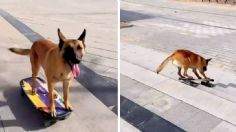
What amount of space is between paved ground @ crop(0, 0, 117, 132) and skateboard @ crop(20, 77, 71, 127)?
0.45 feet

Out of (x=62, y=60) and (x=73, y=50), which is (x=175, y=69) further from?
(x=73, y=50)

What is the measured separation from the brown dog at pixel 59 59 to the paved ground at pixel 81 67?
441 millimetres

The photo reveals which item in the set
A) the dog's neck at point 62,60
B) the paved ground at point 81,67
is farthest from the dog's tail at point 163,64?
the dog's neck at point 62,60

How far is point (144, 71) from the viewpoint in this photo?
314 inches

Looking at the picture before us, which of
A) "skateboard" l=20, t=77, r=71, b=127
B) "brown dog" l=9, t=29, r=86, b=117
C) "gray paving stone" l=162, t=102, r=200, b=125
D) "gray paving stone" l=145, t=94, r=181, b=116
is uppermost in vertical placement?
"brown dog" l=9, t=29, r=86, b=117

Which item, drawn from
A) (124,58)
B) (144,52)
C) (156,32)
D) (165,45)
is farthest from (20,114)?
(156,32)

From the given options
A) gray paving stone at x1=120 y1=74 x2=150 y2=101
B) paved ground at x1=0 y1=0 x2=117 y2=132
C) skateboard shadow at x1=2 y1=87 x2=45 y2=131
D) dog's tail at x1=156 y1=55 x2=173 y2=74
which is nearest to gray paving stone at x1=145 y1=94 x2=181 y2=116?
gray paving stone at x1=120 y1=74 x2=150 y2=101

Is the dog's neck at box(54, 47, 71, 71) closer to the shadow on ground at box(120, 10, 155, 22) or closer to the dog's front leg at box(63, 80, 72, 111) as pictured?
the dog's front leg at box(63, 80, 72, 111)

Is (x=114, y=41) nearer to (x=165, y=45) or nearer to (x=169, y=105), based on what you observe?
(x=165, y=45)

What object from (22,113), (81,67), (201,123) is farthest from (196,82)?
(22,113)

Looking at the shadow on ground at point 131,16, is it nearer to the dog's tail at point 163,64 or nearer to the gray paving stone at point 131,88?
the dog's tail at point 163,64

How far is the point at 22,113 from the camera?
5.53 metres

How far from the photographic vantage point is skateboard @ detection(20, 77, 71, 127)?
5.15m

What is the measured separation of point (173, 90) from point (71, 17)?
350 inches
